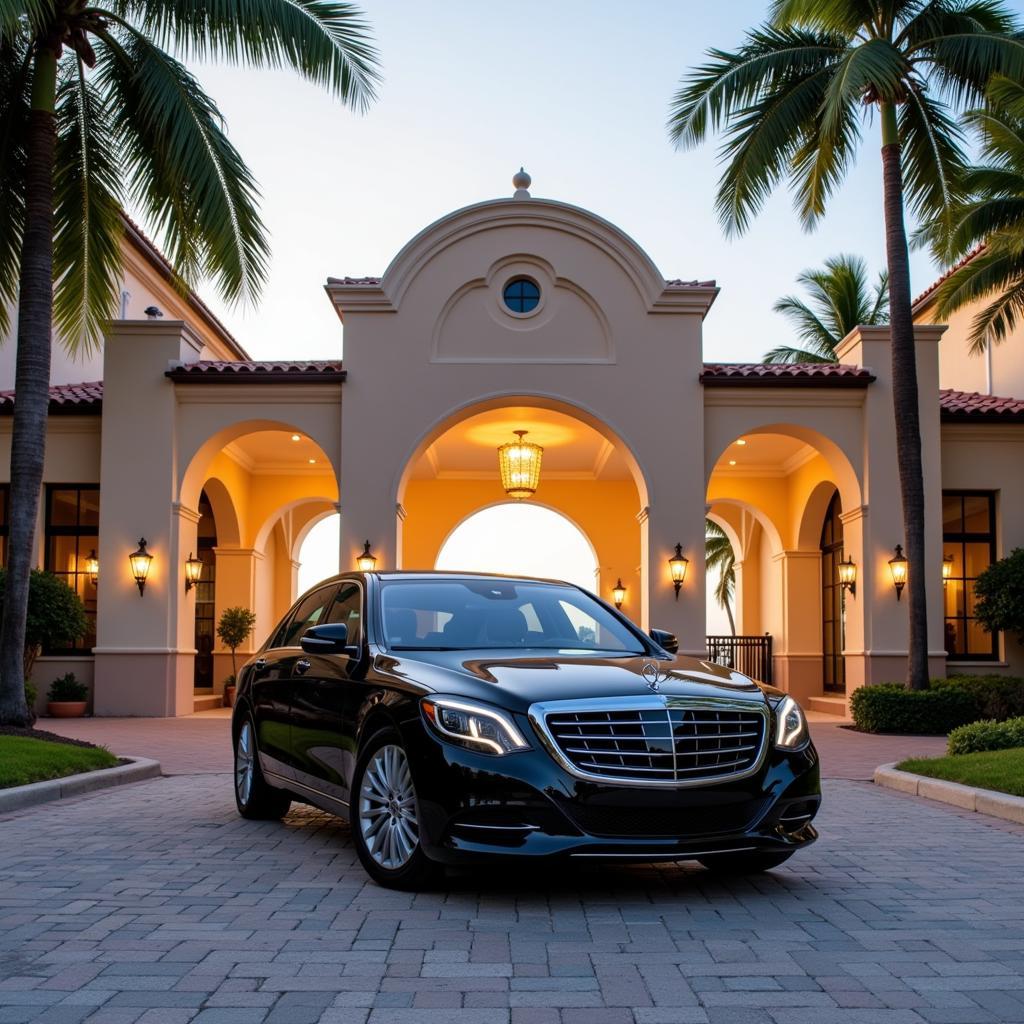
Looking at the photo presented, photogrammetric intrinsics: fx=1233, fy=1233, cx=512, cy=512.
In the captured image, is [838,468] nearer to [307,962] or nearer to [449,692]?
[449,692]

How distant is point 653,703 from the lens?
18.6ft

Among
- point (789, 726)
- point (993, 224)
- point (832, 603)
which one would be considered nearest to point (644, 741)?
point (789, 726)

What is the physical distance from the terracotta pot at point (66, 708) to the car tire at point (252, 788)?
11.7 meters

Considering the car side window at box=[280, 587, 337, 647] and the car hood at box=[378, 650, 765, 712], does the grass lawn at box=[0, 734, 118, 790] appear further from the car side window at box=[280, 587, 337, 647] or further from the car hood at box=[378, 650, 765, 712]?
the car hood at box=[378, 650, 765, 712]

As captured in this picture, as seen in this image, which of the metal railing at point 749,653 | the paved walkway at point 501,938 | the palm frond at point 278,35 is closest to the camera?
the paved walkway at point 501,938

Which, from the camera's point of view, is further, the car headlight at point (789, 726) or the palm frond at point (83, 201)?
the palm frond at point (83, 201)

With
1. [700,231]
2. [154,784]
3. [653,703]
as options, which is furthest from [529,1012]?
[700,231]

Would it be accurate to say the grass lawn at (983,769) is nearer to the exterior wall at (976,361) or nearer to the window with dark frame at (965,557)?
the window with dark frame at (965,557)

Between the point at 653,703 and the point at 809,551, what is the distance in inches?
784

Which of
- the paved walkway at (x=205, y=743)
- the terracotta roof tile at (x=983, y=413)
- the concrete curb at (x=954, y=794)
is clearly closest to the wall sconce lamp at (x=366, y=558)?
the paved walkway at (x=205, y=743)

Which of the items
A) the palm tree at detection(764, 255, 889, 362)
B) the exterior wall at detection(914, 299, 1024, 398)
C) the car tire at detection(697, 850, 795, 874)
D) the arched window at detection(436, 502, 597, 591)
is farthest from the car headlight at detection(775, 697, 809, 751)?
the palm tree at detection(764, 255, 889, 362)

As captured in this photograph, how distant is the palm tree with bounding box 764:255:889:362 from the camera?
30859 millimetres

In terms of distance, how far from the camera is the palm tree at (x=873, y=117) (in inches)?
698

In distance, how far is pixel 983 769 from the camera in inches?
395
